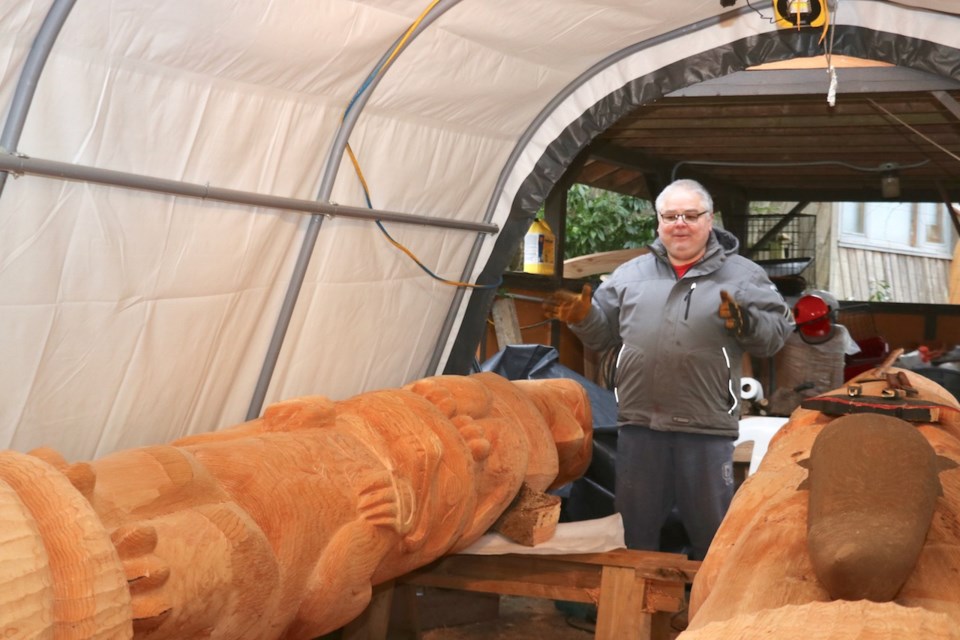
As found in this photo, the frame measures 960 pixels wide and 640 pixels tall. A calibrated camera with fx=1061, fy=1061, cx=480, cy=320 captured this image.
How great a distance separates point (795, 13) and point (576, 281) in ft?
13.0

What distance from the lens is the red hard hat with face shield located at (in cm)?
680

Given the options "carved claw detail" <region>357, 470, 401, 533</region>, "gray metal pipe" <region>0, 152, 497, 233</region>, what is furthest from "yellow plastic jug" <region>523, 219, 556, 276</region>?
"carved claw detail" <region>357, 470, 401, 533</region>

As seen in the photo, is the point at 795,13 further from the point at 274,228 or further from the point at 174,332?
the point at 174,332

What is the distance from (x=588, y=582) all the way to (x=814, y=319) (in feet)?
11.5

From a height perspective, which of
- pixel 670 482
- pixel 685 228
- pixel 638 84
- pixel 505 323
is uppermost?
pixel 638 84

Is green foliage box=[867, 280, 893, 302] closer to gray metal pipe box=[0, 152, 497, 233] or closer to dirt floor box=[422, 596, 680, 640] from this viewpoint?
dirt floor box=[422, 596, 680, 640]

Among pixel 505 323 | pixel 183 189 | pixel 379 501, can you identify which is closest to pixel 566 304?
pixel 379 501

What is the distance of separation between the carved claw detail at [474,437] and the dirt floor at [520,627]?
5.33ft

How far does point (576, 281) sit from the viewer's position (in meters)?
7.91

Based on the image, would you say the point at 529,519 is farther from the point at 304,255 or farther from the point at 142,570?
the point at 142,570

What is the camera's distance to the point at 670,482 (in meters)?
4.56

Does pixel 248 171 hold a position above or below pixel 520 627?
above

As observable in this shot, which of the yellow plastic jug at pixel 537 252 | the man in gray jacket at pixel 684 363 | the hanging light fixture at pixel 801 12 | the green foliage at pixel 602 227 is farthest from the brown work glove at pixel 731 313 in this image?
the green foliage at pixel 602 227

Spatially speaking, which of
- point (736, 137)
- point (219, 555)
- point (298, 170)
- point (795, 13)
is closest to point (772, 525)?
point (219, 555)
